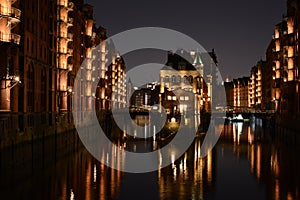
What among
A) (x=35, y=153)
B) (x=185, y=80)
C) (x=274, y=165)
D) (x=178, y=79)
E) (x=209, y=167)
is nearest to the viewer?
(x=209, y=167)

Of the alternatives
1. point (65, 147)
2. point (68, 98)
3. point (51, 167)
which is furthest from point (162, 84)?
point (51, 167)

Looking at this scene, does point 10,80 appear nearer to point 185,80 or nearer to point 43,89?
point 43,89

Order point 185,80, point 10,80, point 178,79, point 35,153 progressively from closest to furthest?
point 35,153
point 10,80
point 178,79
point 185,80

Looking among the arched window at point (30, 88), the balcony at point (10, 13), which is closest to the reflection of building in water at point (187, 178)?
the balcony at point (10, 13)

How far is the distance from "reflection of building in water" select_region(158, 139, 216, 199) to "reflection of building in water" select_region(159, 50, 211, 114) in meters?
132

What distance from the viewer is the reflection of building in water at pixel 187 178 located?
24.3 metres

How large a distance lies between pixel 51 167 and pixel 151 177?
7.39m

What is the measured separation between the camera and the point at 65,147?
45.0 m

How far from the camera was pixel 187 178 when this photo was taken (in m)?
28.7

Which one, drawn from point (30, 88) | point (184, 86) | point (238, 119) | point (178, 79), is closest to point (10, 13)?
point (30, 88)

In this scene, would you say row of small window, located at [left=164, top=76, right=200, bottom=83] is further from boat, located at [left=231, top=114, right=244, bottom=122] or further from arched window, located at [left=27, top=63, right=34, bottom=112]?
arched window, located at [left=27, top=63, right=34, bottom=112]

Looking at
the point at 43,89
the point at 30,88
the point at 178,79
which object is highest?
the point at 178,79

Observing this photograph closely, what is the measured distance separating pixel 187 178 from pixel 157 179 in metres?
1.89

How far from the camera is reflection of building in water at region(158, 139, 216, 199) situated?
2430 cm
